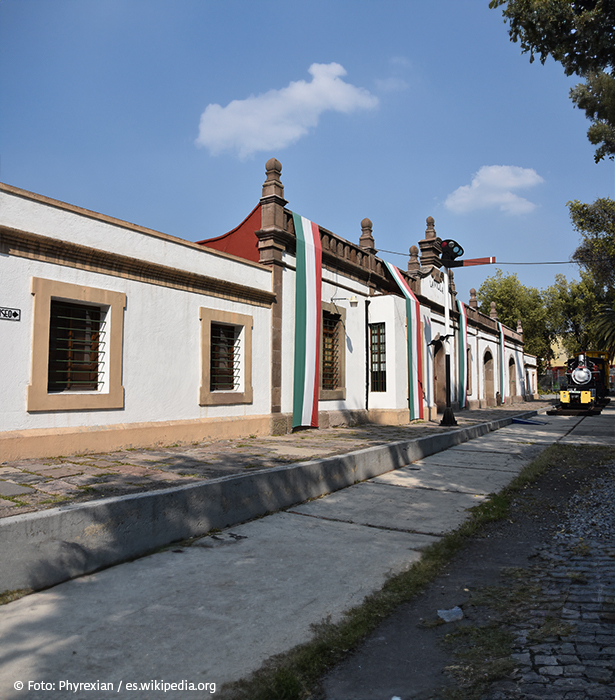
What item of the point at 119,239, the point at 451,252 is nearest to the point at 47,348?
the point at 119,239

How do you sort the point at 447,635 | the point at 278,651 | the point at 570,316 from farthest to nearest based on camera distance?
the point at 570,316 < the point at 447,635 < the point at 278,651

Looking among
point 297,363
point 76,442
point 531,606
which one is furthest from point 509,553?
point 297,363

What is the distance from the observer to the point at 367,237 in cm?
1595

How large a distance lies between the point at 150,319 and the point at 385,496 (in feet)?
16.4

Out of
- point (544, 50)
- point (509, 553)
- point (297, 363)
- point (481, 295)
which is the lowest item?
point (509, 553)

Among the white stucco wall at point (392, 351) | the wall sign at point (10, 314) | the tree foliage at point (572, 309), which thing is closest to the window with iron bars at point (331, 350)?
the white stucco wall at point (392, 351)

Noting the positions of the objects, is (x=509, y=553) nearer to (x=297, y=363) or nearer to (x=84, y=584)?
(x=84, y=584)

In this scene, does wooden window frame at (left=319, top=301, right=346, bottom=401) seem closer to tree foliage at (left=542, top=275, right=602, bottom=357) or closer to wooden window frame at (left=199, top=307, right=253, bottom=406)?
wooden window frame at (left=199, top=307, right=253, bottom=406)

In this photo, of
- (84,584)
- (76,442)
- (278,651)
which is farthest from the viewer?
(76,442)

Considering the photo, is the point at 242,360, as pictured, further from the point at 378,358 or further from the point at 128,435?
the point at 378,358

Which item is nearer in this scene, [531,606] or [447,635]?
[447,635]

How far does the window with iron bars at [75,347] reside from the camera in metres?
7.54

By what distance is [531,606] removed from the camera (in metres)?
3.36

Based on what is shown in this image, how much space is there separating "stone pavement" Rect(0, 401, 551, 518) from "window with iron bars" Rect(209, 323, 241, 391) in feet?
4.24
